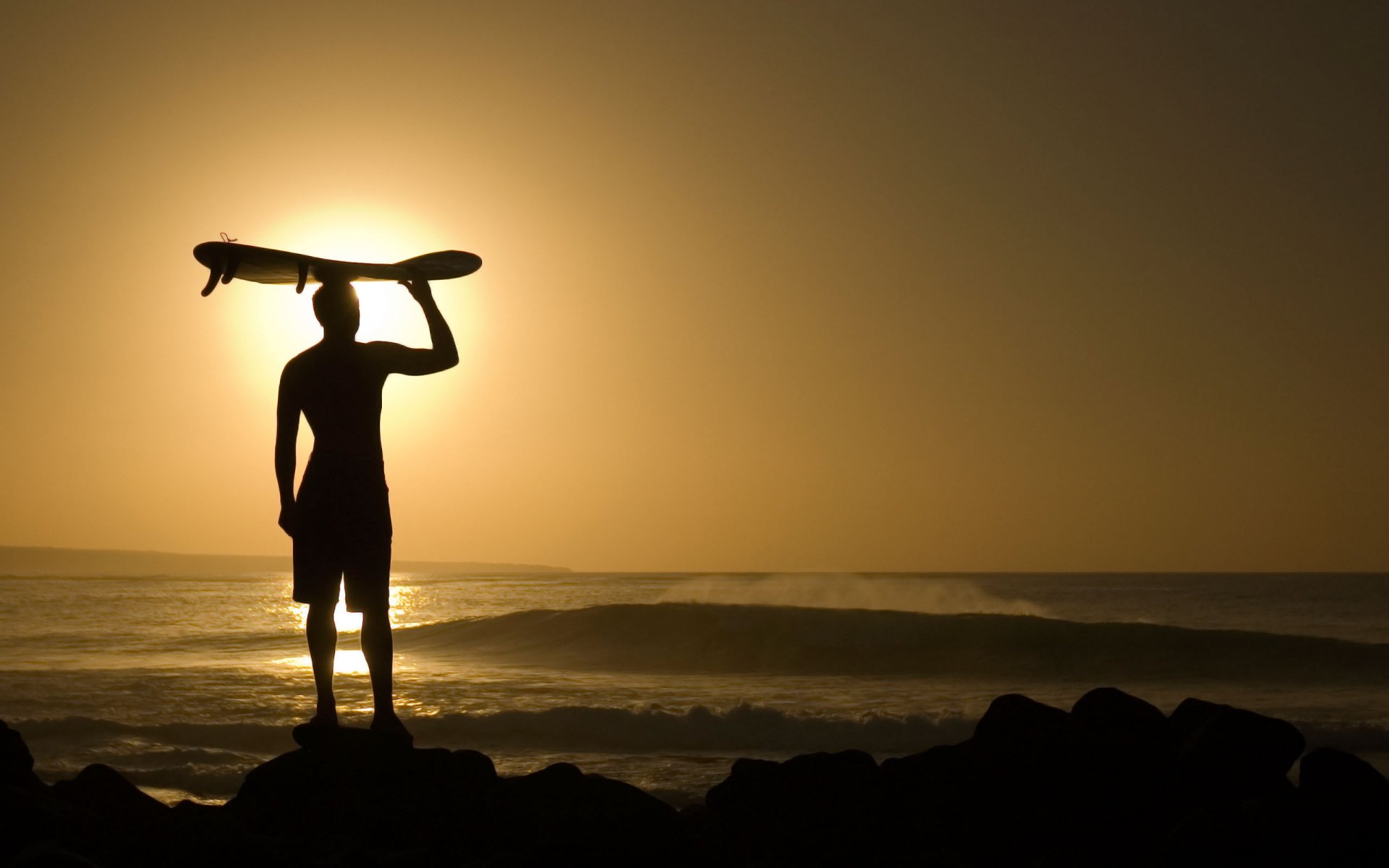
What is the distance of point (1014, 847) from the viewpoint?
18.6 ft

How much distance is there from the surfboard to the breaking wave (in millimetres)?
18195

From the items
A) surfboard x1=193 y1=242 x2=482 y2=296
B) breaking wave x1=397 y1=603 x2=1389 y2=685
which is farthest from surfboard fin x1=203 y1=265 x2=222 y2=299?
breaking wave x1=397 y1=603 x2=1389 y2=685

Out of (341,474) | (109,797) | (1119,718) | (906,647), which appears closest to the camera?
(341,474)

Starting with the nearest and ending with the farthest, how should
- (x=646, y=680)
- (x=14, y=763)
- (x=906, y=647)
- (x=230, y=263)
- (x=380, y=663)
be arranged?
(x=230, y=263)
(x=380, y=663)
(x=14, y=763)
(x=646, y=680)
(x=906, y=647)

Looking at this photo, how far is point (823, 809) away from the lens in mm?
5898

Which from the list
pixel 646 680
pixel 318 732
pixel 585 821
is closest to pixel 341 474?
pixel 318 732

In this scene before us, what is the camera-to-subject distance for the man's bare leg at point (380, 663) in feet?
18.3

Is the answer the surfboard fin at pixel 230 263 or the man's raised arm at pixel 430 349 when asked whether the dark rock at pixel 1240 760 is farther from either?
the surfboard fin at pixel 230 263

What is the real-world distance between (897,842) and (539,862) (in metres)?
2.18

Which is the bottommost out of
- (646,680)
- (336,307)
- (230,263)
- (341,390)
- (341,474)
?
(646,680)

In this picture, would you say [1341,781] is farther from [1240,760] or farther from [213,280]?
[213,280]

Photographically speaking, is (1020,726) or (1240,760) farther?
(1020,726)

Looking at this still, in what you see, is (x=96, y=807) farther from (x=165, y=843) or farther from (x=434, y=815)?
(x=434, y=815)

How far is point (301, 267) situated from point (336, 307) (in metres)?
0.25
